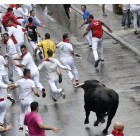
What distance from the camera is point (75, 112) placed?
17.8 metres

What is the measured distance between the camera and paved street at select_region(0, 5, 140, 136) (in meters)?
16.6

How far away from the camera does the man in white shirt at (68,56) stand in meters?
19.7

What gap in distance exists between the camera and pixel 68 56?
20.0 meters

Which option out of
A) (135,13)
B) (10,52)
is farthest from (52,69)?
(135,13)

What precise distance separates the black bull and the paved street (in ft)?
1.62

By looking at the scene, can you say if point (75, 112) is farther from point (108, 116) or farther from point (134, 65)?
point (134, 65)

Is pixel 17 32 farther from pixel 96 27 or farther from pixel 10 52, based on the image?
pixel 96 27

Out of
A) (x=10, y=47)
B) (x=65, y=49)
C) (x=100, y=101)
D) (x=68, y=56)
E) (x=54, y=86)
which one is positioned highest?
(x=10, y=47)

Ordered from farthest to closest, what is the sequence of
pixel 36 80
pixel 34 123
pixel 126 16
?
pixel 126 16 < pixel 36 80 < pixel 34 123

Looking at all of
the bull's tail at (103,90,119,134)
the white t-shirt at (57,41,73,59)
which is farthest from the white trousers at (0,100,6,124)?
the white t-shirt at (57,41,73,59)

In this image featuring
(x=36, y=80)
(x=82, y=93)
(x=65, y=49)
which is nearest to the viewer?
(x=36, y=80)

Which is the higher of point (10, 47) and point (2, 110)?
point (10, 47)

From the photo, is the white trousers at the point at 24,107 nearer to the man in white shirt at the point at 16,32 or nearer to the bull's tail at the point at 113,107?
the bull's tail at the point at 113,107

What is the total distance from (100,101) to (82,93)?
12.5 feet
